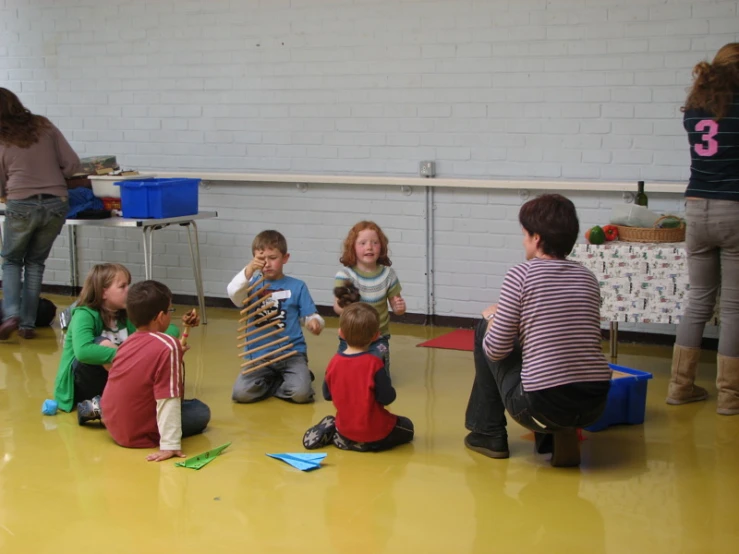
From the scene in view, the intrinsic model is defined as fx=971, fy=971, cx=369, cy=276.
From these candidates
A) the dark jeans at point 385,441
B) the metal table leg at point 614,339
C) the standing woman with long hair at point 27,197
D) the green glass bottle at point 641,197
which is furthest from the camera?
the standing woman with long hair at point 27,197

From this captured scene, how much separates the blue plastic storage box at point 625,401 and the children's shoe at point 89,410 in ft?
7.62

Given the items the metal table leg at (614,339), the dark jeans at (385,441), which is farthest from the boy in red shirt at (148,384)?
the metal table leg at (614,339)

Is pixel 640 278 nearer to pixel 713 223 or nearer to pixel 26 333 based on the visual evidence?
pixel 713 223

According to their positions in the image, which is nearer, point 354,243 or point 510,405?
point 510,405

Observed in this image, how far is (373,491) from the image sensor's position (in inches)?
150

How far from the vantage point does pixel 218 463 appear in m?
4.15

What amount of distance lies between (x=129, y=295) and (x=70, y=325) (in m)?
0.55

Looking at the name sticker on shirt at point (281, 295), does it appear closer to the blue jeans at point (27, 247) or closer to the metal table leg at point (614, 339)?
the metal table leg at point (614, 339)

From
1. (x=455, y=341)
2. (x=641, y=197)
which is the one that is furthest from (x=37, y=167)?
(x=641, y=197)

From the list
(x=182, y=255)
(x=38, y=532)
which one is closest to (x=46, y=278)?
(x=182, y=255)

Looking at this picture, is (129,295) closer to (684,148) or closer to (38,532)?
(38,532)

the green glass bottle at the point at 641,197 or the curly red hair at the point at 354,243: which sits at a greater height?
the green glass bottle at the point at 641,197

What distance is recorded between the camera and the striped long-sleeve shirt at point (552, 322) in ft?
12.3

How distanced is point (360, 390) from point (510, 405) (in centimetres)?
64
